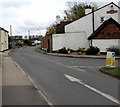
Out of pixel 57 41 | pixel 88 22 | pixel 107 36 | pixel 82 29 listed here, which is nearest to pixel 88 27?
pixel 88 22

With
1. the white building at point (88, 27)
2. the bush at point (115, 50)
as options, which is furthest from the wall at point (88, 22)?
the bush at point (115, 50)

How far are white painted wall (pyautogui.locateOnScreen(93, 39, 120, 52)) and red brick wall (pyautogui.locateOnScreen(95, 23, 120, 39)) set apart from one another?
0.46 m

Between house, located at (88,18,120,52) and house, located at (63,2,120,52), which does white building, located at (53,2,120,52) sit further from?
house, located at (88,18,120,52)

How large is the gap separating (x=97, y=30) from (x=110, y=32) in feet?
7.40

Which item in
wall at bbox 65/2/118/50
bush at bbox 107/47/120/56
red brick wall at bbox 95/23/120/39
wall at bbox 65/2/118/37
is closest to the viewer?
bush at bbox 107/47/120/56

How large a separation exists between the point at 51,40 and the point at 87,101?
3292 cm

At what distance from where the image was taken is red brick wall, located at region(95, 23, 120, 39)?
3350 centimetres

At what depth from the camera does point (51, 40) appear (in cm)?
3953

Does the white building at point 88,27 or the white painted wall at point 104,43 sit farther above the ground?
the white building at point 88,27

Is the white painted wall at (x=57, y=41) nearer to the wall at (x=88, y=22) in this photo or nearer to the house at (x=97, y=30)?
the house at (x=97, y=30)

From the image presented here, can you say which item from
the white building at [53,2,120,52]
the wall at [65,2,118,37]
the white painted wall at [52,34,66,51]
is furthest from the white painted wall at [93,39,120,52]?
the white painted wall at [52,34,66,51]

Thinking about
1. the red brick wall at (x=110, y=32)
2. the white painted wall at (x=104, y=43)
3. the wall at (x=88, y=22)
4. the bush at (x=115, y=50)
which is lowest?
the bush at (x=115, y=50)

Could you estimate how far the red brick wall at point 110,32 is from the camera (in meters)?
33.5

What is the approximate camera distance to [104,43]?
33.6m
